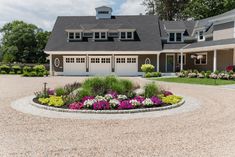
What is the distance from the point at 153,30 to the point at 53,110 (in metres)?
26.2

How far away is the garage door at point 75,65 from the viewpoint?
31375 millimetres

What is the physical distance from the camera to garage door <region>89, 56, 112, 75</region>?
3134 cm

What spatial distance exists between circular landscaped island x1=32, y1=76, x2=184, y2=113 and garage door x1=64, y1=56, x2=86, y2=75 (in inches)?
752

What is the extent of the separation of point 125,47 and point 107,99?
21.5 m

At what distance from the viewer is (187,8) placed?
44688 mm

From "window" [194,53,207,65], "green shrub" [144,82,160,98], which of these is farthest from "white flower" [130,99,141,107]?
"window" [194,53,207,65]

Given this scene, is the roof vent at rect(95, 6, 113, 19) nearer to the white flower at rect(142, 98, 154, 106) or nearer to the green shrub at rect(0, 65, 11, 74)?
the green shrub at rect(0, 65, 11, 74)

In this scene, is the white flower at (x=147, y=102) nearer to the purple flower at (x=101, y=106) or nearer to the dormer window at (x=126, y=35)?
the purple flower at (x=101, y=106)

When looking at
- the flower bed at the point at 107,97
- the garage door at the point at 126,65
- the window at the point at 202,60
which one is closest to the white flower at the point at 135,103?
the flower bed at the point at 107,97

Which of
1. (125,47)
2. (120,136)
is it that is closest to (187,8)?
(125,47)

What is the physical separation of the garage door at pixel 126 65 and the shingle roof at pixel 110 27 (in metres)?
1.50

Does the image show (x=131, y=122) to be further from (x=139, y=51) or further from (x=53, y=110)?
(x=139, y=51)

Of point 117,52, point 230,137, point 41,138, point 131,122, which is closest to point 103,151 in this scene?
point 41,138

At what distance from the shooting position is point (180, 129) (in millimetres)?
6523
